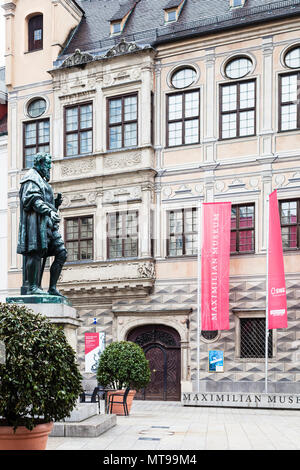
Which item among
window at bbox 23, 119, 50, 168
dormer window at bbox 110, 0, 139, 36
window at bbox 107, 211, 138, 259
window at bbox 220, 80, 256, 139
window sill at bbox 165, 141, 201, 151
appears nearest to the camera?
window at bbox 220, 80, 256, 139

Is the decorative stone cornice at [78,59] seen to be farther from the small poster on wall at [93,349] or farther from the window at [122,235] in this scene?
the small poster on wall at [93,349]

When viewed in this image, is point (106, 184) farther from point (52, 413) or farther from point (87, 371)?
point (52, 413)

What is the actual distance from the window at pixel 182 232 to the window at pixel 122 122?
11.5ft

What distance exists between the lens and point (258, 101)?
82.7 ft

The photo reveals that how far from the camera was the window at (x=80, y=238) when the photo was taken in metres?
27.4

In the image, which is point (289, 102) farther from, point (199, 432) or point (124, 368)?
point (199, 432)

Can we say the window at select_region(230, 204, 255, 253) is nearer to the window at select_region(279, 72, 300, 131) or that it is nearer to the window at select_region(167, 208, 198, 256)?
the window at select_region(167, 208, 198, 256)

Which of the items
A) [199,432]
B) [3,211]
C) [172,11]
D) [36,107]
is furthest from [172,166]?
[199,432]

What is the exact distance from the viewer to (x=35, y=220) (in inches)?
516

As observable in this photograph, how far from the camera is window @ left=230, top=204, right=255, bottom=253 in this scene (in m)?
24.8

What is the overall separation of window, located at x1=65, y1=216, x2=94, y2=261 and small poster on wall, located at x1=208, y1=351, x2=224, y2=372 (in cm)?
638

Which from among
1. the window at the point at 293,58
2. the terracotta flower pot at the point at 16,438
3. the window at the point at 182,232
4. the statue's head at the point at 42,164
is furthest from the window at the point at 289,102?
the terracotta flower pot at the point at 16,438

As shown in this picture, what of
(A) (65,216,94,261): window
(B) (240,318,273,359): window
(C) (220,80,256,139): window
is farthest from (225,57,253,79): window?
(B) (240,318,273,359): window
